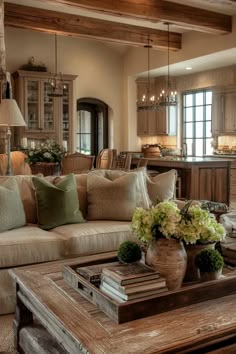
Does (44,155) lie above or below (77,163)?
above

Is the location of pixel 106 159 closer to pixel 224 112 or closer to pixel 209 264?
pixel 224 112

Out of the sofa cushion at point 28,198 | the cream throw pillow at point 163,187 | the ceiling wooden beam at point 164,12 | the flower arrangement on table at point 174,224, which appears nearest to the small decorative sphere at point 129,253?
the flower arrangement on table at point 174,224

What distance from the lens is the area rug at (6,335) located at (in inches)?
93.0

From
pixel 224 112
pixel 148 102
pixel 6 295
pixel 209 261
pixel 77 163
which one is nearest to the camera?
pixel 209 261

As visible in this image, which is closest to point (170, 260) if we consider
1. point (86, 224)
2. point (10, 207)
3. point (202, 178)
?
point (86, 224)

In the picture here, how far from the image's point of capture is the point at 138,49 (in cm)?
963

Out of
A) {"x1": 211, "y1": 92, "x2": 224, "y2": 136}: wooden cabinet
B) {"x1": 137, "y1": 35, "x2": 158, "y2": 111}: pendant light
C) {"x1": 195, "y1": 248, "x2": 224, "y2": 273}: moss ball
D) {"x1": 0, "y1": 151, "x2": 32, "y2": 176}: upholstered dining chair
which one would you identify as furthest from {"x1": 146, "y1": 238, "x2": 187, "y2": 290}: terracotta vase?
{"x1": 211, "y1": 92, "x2": 224, "y2": 136}: wooden cabinet

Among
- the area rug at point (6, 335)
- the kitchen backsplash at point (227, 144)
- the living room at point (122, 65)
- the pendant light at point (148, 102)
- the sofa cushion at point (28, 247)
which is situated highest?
the living room at point (122, 65)

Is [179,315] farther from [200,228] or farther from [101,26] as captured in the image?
[101,26]

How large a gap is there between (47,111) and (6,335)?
687 centimetres

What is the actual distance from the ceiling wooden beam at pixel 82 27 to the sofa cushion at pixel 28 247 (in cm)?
507

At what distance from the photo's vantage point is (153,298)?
1.75m

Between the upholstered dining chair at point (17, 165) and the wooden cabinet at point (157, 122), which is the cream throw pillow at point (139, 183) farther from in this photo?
the wooden cabinet at point (157, 122)

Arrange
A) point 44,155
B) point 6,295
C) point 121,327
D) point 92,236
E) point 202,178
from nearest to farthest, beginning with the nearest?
point 121,327 → point 6,295 → point 92,236 → point 44,155 → point 202,178
